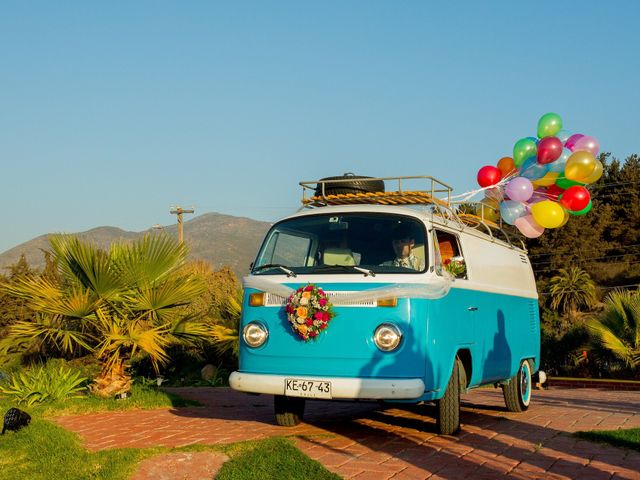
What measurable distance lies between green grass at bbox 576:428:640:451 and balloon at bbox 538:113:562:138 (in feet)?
20.2

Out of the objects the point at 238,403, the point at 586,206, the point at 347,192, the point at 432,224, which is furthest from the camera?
the point at 586,206

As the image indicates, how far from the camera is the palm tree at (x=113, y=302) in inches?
437

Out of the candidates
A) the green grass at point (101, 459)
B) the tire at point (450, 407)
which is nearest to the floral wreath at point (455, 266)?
the tire at point (450, 407)

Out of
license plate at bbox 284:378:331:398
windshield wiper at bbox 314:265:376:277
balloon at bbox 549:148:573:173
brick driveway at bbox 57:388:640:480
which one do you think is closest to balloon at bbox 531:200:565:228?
balloon at bbox 549:148:573:173

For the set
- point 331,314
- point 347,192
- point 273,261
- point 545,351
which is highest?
point 347,192

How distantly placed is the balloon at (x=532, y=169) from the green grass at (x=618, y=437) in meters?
5.07

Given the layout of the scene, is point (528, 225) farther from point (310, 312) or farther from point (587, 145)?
point (310, 312)

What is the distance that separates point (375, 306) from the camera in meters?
7.82

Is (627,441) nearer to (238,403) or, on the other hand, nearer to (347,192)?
(347,192)

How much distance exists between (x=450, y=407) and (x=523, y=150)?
597cm

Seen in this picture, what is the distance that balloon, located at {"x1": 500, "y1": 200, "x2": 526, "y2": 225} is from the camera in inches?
485

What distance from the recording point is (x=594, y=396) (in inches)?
577

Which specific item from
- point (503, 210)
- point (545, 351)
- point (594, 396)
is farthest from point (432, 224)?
point (545, 351)

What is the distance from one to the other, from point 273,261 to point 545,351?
23.5m
